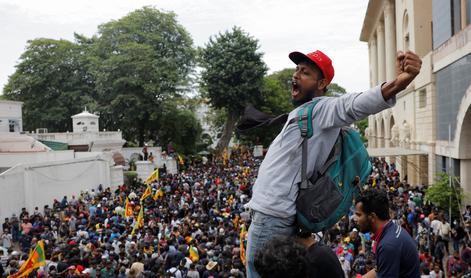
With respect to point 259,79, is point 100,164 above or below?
below

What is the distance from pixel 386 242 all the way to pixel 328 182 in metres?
1.01

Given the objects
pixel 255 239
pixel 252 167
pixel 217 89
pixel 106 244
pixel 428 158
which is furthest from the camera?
pixel 217 89

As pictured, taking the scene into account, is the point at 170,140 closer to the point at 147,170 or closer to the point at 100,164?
the point at 147,170

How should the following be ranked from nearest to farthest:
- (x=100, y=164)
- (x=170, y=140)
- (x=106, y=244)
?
1. (x=106, y=244)
2. (x=100, y=164)
3. (x=170, y=140)

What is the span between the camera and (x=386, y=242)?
352 centimetres

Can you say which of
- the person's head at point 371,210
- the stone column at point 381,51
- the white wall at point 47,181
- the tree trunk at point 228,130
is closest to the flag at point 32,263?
the person's head at point 371,210

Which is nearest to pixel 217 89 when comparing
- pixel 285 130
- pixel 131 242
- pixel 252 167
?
pixel 252 167

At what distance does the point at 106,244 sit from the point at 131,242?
611 millimetres

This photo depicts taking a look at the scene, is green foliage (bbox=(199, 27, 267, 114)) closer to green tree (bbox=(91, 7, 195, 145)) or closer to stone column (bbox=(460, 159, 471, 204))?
green tree (bbox=(91, 7, 195, 145))

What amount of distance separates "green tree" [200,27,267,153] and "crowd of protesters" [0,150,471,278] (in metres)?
21.1

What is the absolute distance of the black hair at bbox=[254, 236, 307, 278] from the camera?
2.30 metres

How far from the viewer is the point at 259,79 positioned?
42938 mm

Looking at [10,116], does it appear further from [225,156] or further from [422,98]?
[422,98]

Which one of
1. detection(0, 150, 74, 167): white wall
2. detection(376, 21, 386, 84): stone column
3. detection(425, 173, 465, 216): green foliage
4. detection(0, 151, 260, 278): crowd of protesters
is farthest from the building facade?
detection(0, 150, 74, 167): white wall
